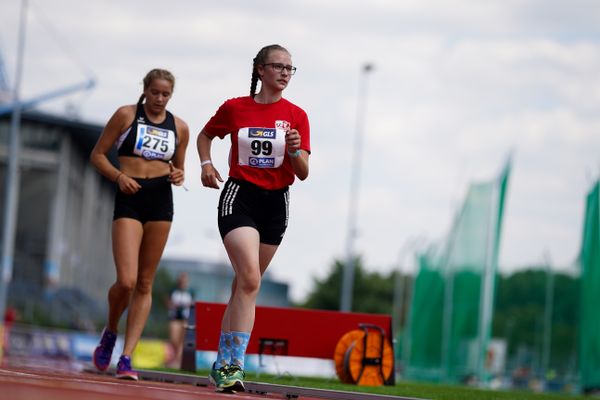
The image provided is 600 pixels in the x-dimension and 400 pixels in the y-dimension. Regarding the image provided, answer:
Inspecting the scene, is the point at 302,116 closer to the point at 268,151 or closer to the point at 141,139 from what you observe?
the point at 268,151

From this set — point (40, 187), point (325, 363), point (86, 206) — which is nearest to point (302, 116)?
point (325, 363)

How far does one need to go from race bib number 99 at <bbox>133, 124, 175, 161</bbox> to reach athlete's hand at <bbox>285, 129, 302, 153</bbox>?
224 cm

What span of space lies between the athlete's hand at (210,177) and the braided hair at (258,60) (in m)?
0.59

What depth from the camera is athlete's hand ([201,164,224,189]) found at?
8734 mm

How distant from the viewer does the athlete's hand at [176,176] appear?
10.3 m

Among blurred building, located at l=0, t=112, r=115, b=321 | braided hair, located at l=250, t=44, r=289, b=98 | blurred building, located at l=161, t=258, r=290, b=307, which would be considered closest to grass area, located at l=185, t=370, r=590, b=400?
braided hair, located at l=250, t=44, r=289, b=98

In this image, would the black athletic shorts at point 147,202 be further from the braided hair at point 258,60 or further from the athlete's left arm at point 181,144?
the braided hair at point 258,60

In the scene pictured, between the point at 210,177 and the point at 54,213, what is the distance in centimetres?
6997

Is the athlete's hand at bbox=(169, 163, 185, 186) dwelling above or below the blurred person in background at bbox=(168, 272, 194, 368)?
above

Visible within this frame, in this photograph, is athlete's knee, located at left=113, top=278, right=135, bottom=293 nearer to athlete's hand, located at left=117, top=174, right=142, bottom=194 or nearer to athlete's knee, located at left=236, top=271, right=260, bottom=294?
athlete's hand, located at left=117, top=174, right=142, bottom=194

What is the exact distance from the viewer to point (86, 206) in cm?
9494

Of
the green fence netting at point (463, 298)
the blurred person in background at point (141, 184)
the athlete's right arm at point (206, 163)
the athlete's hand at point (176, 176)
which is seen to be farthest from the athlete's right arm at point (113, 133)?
the green fence netting at point (463, 298)

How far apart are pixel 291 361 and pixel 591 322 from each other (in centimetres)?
802

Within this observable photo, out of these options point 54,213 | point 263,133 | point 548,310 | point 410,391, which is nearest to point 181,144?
point 263,133
